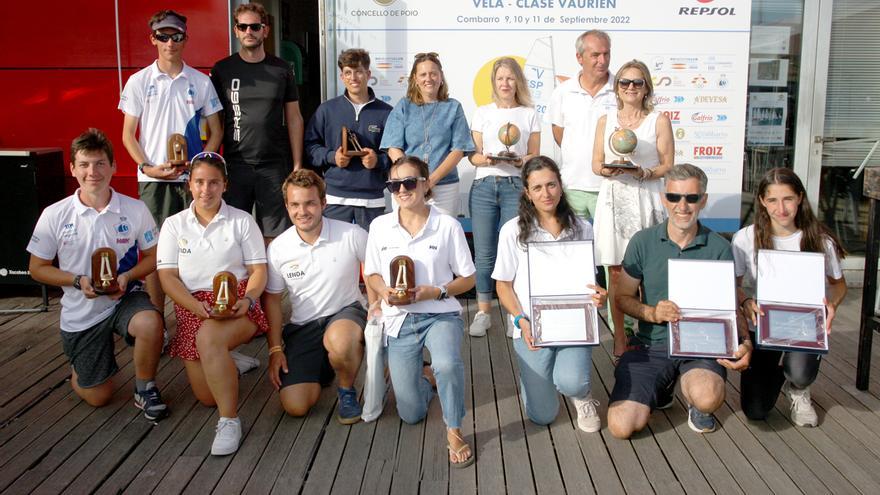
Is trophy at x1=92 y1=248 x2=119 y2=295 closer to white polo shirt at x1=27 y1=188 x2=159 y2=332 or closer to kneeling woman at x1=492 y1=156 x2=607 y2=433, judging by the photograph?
white polo shirt at x1=27 y1=188 x2=159 y2=332

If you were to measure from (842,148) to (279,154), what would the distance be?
4.96 meters

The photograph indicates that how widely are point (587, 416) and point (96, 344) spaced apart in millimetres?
2591

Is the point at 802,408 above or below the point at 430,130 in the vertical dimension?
below

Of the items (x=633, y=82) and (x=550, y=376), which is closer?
(x=550, y=376)

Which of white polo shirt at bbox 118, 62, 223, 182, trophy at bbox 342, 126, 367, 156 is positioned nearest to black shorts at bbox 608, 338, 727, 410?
trophy at bbox 342, 126, 367, 156

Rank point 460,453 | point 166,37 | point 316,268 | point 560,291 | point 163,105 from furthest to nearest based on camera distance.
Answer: point 163,105 → point 166,37 → point 316,268 → point 560,291 → point 460,453

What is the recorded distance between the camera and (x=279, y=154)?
5.24 metres

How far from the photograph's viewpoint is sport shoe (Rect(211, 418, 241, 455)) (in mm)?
3506

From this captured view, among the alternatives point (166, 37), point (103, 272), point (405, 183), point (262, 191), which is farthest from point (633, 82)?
point (103, 272)

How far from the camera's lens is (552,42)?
20.5 ft

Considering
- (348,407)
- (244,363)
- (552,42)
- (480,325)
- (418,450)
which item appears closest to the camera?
(418,450)

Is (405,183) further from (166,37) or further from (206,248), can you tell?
(166,37)

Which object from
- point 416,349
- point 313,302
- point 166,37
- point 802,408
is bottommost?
point 802,408

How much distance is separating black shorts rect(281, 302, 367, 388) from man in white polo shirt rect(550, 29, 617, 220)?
5.73 ft
